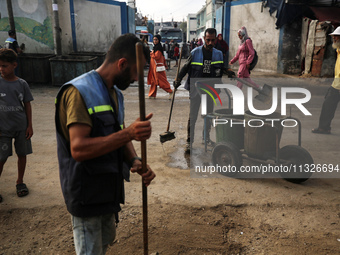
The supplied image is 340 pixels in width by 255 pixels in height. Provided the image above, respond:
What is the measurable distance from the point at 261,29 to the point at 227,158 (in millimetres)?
14018

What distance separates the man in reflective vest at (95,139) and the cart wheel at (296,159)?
9.92 feet

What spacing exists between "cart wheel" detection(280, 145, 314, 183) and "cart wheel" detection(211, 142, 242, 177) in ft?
2.02

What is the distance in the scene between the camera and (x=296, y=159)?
14.3ft

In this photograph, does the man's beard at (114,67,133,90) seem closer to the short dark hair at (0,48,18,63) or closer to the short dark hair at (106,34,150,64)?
the short dark hair at (106,34,150,64)

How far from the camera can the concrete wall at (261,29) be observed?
1623 centimetres

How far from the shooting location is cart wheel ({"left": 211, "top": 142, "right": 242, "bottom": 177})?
15.0 feet

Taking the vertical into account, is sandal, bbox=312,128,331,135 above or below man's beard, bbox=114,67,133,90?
below

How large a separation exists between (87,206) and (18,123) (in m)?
2.39

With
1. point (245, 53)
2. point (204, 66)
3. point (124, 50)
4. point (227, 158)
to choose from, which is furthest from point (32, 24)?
point (124, 50)

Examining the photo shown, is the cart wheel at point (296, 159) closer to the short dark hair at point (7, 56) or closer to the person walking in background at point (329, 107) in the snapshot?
the person walking in background at point (329, 107)

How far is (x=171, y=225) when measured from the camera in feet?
11.4

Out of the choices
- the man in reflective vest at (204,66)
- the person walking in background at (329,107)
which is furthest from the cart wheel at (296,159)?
the person walking in background at (329,107)

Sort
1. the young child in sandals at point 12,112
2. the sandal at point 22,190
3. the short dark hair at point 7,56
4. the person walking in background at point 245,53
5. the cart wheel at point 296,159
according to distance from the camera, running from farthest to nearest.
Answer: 1. the person walking in background at point 245,53
2. the cart wheel at point 296,159
3. the sandal at point 22,190
4. the young child in sandals at point 12,112
5. the short dark hair at point 7,56

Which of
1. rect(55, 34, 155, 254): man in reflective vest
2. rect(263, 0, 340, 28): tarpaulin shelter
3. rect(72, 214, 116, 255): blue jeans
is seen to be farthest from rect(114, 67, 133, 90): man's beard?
rect(263, 0, 340, 28): tarpaulin shelter
